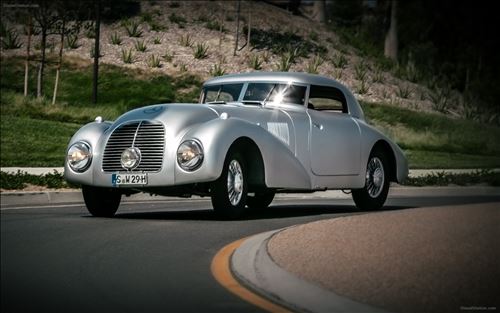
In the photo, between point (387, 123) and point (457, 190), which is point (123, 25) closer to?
point (387, 123)

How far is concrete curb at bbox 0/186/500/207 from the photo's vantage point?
1555cm

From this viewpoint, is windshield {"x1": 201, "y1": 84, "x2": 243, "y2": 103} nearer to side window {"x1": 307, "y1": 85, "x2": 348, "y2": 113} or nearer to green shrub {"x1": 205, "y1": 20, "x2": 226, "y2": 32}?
side window {"x1": 307, "y1": 85, "x2": 348, "y2": 113}

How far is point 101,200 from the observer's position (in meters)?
13.5

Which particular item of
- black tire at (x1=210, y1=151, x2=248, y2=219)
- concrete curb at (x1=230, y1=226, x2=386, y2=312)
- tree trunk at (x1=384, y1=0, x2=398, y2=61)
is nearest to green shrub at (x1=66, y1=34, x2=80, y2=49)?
tree trunk at (x1=384, y1=0, x2=398, y2=61)

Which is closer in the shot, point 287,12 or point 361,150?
point 361,150

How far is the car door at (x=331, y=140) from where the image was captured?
14.0m

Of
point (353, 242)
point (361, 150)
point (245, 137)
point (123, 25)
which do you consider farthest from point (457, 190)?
point (123, 25)

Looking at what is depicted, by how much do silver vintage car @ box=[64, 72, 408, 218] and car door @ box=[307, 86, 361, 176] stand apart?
0.01m

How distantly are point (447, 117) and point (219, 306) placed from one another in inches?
1372

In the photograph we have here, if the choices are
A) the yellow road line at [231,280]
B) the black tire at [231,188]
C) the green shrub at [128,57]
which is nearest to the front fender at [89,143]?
the black tire at [231,188]

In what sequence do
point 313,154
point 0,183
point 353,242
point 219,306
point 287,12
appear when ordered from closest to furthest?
point 219,306 < point 353,242 < point 313,154 < point 0,183 < point 287,12

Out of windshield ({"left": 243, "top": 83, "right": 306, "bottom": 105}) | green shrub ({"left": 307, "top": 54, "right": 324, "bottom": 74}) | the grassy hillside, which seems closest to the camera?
windshield ({"left": 243, "top": 83, "right": 306, "bottom": 105})

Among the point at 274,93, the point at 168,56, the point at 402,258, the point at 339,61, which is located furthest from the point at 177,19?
the point at 402,258

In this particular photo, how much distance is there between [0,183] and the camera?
16.4 meters
